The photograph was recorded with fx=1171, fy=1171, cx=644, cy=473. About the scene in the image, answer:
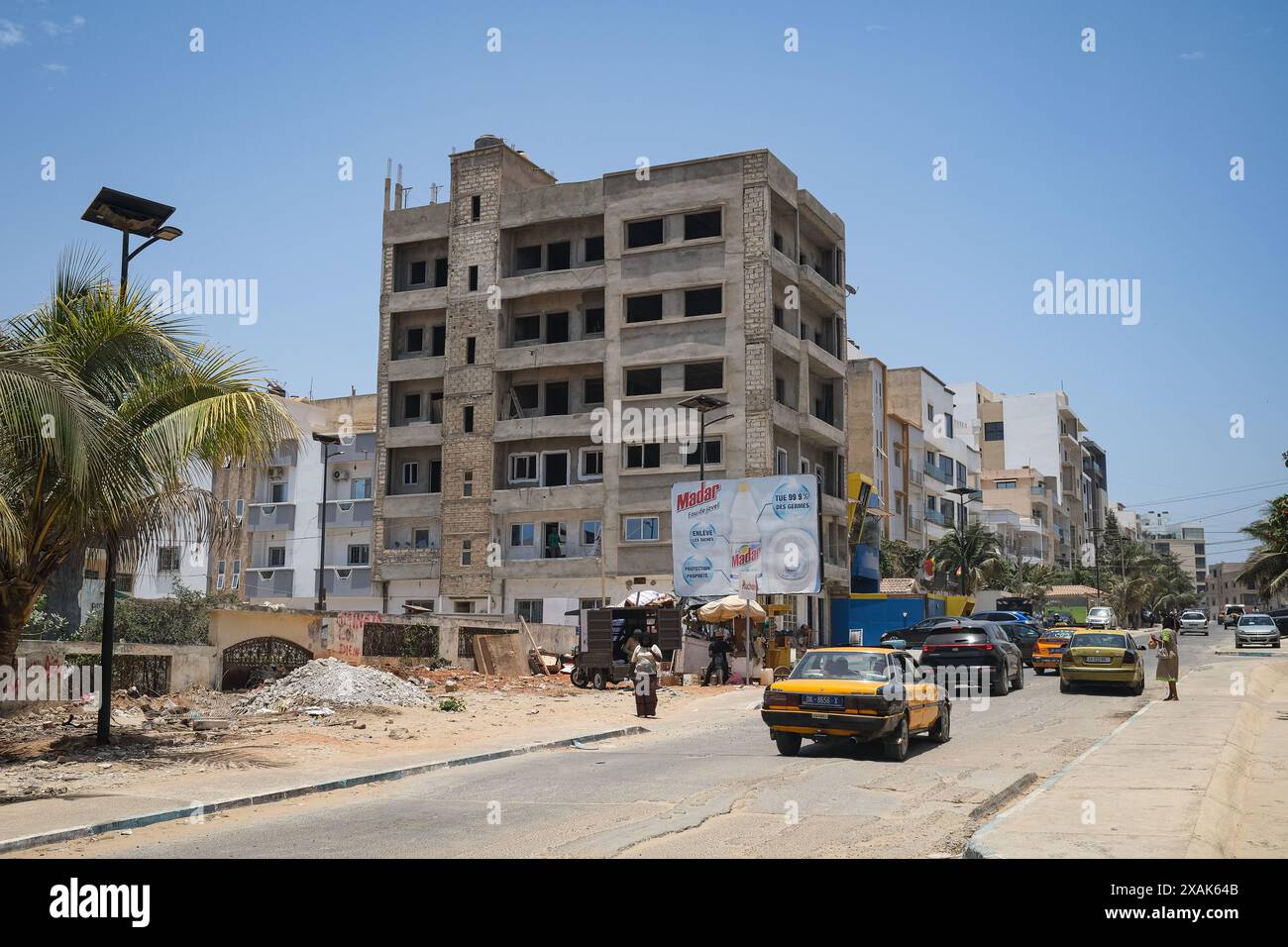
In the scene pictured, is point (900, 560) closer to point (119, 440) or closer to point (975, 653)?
point (975, 653)

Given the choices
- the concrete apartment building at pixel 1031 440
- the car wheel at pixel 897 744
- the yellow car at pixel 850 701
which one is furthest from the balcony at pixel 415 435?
the concrete apartment building at pixel 1031 440

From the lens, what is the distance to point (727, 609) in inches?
1455

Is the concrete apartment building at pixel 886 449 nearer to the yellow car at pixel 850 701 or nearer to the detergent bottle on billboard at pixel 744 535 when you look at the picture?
the detergent bottle on billboard at pixel 744 535

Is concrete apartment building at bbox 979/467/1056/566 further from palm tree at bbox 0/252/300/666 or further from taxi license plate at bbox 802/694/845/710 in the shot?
palm tree at bbox 0/252/300/666

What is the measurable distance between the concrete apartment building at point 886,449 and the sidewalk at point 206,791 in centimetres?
5414

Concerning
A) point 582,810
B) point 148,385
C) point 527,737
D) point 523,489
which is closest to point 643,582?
point 523,489

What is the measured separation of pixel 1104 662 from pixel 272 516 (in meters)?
49.9

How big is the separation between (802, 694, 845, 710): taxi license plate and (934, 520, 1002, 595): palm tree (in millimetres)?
59935

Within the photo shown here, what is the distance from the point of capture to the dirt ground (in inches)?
612

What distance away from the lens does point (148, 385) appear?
16625 millimetres

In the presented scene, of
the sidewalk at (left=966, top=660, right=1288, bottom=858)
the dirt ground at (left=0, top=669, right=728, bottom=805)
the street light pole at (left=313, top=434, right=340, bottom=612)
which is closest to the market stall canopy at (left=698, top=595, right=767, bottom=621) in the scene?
the dirt ground at (left=0, top=669, right=728, bottom=805)

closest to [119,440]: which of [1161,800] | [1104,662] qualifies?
[1161,800]

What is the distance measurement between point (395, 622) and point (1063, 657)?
1814 centimetres
